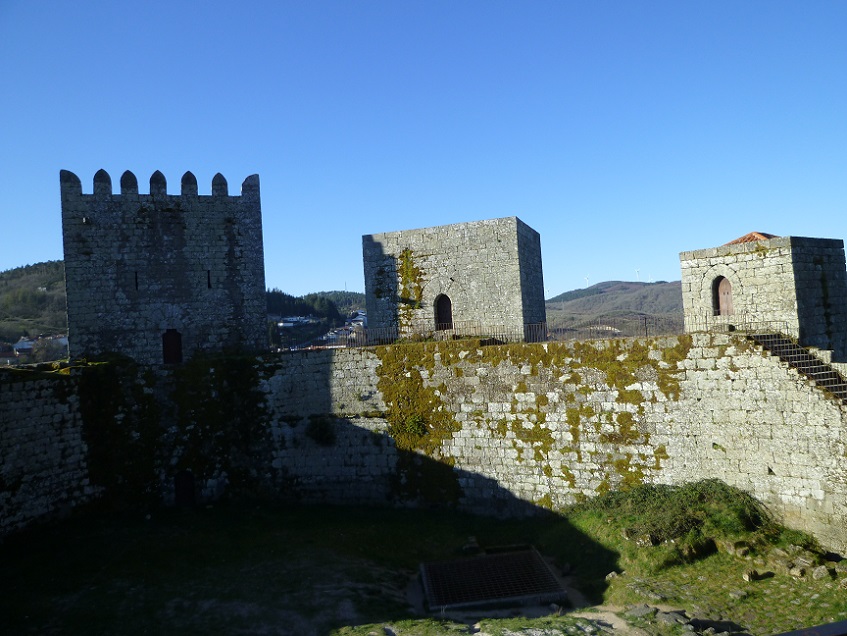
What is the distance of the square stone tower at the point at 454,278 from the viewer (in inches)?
762

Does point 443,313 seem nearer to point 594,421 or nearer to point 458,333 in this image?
point 458,333

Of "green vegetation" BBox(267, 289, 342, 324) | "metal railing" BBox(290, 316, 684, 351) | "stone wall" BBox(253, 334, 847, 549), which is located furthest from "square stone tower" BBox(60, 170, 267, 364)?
"green vegetation" BBox(267, 289, 342, 324)

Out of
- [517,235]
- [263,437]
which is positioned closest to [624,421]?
[517,235]

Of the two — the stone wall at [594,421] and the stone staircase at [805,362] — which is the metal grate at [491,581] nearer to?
the stone wall at [594,421]

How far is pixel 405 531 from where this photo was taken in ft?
48.7

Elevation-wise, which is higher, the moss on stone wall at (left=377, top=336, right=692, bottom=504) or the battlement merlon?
the battlement merlon

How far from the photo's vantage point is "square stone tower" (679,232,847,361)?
44.8ft

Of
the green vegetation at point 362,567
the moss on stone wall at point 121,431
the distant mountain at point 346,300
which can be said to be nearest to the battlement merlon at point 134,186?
the moss on stone wall at point 121,431

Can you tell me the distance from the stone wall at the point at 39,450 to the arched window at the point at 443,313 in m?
10.9

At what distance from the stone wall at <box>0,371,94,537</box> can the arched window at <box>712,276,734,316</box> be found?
54.5 feet

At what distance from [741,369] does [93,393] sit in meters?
16.3

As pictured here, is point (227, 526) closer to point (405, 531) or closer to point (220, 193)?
point (405, 531)

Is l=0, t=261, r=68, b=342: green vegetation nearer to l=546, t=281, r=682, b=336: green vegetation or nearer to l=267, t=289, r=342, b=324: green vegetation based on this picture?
l=267, t=289, r=342, b=324: green vegetation

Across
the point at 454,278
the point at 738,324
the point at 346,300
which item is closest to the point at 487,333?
the point at 454,278
